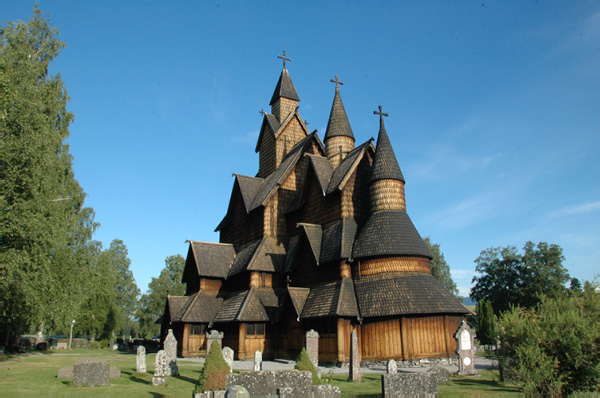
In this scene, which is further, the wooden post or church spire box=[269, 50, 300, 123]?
church spire box=[269, 50, 300, 123]

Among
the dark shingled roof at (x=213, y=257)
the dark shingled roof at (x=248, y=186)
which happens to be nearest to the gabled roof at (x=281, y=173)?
the dark shingled roof at (x=248, y=186)

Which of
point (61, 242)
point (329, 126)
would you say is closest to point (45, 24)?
point (61, 242)

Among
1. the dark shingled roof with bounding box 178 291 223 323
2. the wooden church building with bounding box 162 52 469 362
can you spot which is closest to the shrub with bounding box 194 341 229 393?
the wooden church building with bounding box 162 52 469 362

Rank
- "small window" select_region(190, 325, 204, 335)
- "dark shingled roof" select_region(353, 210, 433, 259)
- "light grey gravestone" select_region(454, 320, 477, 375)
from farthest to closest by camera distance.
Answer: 1. "small window" select_region(190, 325, 204, 335)
2. "dark shingled roof" select_region(353, 210, 433, 259)
3. "light grey gravestone" select_region(454, 320, 477, 375)

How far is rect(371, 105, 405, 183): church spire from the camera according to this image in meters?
25.1

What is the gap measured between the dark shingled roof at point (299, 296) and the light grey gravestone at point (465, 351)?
9.14 m

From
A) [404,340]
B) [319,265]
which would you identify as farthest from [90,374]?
[319,265]

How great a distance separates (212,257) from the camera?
107 ft

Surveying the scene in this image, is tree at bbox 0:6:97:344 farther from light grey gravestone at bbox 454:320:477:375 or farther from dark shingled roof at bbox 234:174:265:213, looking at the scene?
light grey gravestone at bbox 454:320:477:375

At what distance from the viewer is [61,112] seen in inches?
1062

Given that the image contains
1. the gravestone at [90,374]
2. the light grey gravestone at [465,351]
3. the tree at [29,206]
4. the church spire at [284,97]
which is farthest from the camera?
the church spire at [284,97]

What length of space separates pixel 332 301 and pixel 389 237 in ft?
14.3

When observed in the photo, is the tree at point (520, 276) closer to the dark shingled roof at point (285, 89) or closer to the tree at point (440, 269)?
the tree at point (440, 269)

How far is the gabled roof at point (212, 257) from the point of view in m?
31.6
